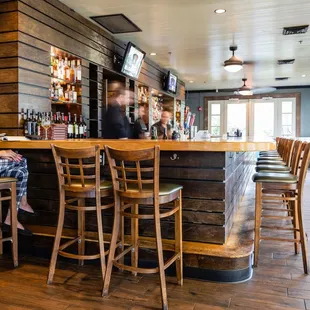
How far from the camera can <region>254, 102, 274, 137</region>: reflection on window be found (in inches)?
523

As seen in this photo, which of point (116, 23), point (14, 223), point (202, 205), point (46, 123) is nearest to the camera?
point (202, 205)

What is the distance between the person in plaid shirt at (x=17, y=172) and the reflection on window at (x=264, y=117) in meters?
11.4

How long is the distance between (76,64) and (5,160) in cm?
240

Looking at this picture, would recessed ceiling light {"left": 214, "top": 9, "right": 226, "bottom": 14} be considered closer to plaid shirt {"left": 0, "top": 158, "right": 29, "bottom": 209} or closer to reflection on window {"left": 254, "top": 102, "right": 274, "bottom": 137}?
plaid shirt {"left": 0, "top": 158, "right": 29, "bottom": 209}

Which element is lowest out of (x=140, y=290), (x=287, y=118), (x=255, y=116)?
(x=140, y=290)

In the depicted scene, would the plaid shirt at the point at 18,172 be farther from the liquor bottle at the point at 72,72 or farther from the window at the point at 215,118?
the window at the point at 215,118

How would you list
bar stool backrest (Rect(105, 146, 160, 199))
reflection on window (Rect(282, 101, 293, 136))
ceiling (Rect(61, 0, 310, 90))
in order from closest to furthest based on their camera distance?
bar stool backrest (Rect(105, 146, 160, 199)), ceiling (Rect(61, 0, 310, 90)), reflection on window (Rect(282, 101, 293, 136))

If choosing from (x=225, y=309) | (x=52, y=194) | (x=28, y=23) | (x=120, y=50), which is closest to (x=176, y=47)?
(x=120, y=50)

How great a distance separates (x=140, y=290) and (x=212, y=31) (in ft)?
15.3

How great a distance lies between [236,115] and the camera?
13.7 metres

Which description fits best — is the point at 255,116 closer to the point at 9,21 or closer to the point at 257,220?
the point at 9,21

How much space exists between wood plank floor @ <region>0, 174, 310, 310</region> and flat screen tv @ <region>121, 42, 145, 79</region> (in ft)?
13.1

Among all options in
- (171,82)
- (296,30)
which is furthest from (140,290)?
(171,82)

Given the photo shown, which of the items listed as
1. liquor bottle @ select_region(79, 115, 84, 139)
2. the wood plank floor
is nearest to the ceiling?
liquor bottle @ select_region(79, 115, 84, 139)
